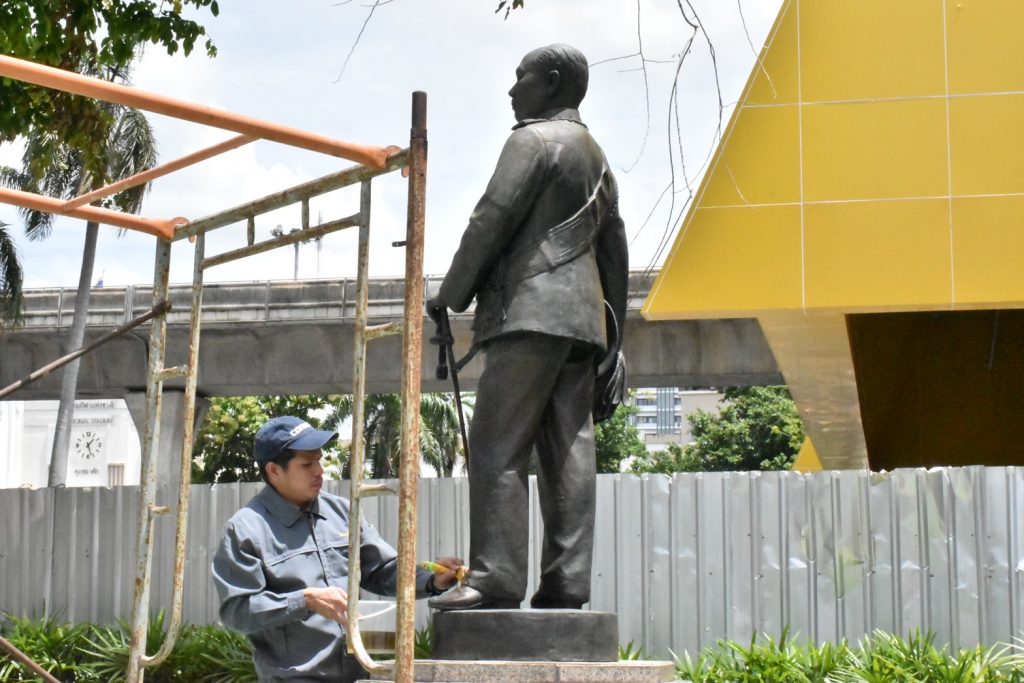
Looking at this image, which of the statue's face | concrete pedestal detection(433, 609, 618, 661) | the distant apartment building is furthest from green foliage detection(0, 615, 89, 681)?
the distant apartment building

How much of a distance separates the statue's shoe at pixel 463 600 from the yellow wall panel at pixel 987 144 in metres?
8.84

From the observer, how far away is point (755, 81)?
1263 centimetres

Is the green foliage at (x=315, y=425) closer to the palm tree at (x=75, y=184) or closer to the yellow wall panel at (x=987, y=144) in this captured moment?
the palm tree at (x=75, y=184)

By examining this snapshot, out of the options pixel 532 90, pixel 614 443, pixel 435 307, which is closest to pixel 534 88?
pixel 532 90

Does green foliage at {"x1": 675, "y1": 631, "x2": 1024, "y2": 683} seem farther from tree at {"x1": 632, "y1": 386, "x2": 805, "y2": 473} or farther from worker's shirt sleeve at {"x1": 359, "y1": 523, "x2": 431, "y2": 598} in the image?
tree at {"x1": 632, "y1": 386, "x2": 805, "y2": 473}

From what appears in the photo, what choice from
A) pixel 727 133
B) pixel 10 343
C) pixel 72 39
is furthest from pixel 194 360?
pixel 10 343

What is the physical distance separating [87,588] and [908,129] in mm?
8086

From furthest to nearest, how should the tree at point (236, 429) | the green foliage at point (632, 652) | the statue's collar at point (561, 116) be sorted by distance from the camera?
the tree at point (236, 429) → the green foliage at point (632, 652) → the statue's collar at point (561, 116)


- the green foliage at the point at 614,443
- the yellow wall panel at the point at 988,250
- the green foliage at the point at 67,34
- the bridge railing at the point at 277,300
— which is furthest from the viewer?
the green foliage at the point at 614,443

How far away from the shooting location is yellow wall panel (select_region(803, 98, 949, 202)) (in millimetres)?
12242

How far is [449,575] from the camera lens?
4449 millimetres

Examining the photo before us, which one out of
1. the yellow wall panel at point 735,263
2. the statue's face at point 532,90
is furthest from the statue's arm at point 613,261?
the yellow wall panel at point 735,263

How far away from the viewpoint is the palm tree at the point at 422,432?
40.0 m

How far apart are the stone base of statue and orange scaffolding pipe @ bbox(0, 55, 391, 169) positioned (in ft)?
4.66
